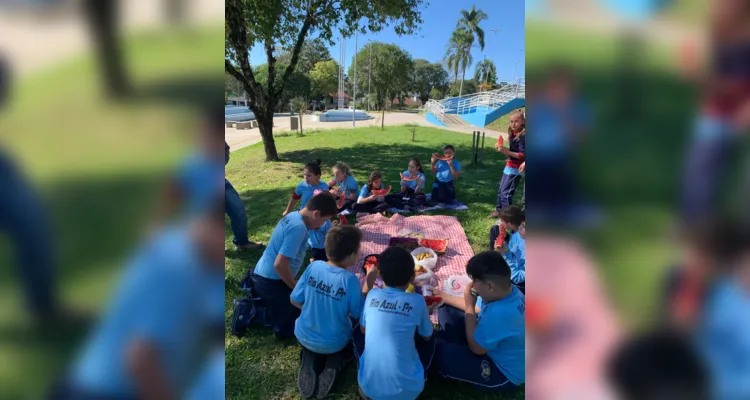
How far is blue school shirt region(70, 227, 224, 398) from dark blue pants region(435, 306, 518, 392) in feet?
9.56

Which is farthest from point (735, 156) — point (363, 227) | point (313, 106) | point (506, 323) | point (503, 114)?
point (313, 106)

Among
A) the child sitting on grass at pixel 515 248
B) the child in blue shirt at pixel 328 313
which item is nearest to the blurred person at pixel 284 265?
the child in blue shirt at pixel 328 313

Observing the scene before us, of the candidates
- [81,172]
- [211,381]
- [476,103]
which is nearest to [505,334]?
[211,381]

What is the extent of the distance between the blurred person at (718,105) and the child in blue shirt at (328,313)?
297 cm

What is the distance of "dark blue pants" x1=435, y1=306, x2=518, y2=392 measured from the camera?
319 centimetres

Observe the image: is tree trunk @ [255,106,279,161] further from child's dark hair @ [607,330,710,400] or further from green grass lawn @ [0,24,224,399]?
child's dark hair @ [607,330,710,400]

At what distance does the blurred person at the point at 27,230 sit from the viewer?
1.85 feet

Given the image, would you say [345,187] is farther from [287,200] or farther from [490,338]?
[490,338]

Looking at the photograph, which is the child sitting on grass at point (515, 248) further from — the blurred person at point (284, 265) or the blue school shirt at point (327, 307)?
the blurred person at point (284, 265)

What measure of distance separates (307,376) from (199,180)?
3.13m

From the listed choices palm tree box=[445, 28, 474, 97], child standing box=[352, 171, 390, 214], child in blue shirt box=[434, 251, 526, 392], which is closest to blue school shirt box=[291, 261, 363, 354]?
child in blue shirt box=[434, 251, 526, 392]

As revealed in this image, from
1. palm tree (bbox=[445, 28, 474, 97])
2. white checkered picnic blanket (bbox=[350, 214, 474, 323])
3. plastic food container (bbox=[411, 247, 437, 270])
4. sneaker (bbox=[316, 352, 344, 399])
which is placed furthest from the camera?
palm tree (bbox=[445, 28, 474, 97])

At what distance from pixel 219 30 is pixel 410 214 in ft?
24.0

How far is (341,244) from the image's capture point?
3.43m
